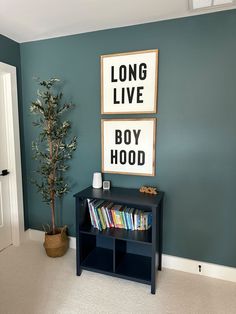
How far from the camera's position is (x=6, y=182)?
99.3 inches

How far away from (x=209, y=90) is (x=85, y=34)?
1400 millimetres

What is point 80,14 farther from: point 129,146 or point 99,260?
point 99,260

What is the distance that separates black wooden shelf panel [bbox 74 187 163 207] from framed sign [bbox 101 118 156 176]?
0.21 metres

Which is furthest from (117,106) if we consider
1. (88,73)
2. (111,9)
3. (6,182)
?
(6,182)

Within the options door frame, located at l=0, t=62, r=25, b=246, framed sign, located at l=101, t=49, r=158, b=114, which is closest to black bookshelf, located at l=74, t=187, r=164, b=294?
framed sign, located at l=101, t=49, r=158, b=114

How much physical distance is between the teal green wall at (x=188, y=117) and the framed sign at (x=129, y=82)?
7cm

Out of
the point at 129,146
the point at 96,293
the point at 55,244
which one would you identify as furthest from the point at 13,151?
the point at 96,293

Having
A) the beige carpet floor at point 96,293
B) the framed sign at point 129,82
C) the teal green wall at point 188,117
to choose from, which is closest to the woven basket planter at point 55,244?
the beige carpet floor at point 96,293

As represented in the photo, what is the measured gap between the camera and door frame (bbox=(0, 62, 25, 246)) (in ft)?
→ 7.95

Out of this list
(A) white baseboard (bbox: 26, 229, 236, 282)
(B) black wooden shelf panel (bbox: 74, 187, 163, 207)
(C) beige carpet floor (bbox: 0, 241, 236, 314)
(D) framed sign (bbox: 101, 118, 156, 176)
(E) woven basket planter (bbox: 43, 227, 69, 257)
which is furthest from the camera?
(E) woven basket planter (bbox: 43, 227, 69, 257)

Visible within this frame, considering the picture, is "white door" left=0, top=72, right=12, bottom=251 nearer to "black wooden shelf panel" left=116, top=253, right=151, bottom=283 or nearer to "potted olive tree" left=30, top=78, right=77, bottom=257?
"potted olive tree" left=30, top=78, right=77, bottom=257

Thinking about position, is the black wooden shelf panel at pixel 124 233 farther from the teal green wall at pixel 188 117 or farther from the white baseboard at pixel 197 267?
the white baseboard at pixel 197 267

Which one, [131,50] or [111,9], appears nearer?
[111,9]

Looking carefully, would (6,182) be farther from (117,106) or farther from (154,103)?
(154,103)
